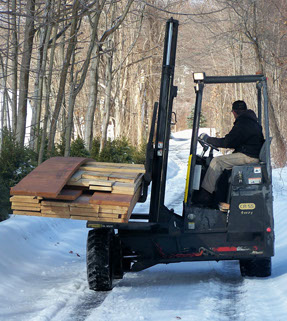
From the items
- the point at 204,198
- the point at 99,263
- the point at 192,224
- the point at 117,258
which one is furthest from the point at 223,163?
the point at 99,263

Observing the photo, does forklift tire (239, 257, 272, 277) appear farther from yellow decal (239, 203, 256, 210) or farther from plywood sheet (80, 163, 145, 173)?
plywood sheet (80, 163, 145, 173)

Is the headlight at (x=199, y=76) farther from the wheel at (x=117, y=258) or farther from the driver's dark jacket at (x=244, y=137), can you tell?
the wheel at (x=117, y=258)

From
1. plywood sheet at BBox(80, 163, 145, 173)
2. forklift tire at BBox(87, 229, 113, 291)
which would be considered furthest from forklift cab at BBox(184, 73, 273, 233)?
forklift tire at BBox(87, 229, 113, 291)

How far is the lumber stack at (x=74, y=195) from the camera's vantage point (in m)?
5.40

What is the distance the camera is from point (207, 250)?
6.37 metres

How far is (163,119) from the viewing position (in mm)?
6586

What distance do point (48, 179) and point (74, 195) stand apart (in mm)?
355

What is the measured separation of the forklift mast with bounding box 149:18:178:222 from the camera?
6.55 m

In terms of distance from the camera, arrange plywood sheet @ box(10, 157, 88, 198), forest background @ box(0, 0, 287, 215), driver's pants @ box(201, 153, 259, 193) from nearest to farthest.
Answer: plywood sheet @ box(10, 157, 88, 198)
driver's pants @ box(201, 153, 259, 193)
forest background @ box(0, 0, 287, 215)

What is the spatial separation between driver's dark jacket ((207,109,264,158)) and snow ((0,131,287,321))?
5.55 feet

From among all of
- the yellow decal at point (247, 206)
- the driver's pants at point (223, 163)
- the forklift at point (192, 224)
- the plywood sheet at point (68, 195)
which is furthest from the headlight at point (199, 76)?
the plywood sheet at point (68, 195)

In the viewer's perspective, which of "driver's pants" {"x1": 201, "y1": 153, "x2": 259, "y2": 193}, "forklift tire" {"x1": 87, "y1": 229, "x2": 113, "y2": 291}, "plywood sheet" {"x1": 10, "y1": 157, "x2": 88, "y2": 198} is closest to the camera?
"plywood sheet" {"x1": 10, "y1": 157, "x2": 88, "y2": 198}

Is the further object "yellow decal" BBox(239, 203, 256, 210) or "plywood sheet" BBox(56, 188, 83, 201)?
"yellow decal" BBox(239, 203, 256, 210)

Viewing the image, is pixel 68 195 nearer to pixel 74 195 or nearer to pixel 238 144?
pixel 74 195
